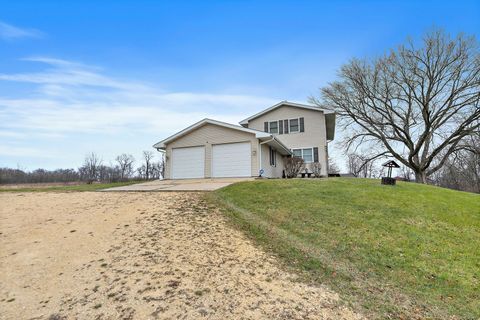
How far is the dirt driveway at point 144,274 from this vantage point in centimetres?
343

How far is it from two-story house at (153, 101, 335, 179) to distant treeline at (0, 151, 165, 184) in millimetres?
29267

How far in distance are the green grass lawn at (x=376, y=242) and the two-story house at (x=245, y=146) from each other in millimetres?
4991

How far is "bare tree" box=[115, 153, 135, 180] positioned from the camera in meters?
52.4

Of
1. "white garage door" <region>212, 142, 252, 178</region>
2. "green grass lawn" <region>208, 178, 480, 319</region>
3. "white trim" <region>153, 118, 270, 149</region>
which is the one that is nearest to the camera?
"green grass lawn" <region>208, 178, 480, 319</region>

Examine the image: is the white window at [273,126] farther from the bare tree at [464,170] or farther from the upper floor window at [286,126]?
the bare tree at [464,170]

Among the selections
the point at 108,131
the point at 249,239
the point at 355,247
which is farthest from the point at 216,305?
the point at 108,131

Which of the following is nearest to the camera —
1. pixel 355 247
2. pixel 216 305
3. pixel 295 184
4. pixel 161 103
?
pixel 216 305

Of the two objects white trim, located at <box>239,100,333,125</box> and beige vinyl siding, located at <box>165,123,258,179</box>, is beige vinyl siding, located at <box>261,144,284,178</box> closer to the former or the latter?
beige vinyl siding, located at <box>165,123,258,179</box>

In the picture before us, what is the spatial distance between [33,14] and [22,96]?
6.16 meters

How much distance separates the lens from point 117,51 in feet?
43.0

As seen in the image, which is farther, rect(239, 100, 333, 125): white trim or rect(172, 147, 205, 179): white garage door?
rect(239, 100, 333, 125): white trim

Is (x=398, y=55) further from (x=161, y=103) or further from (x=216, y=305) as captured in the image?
(x=216, y=305)

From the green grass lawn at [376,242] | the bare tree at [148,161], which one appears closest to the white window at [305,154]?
the green grass lawn at [376,242]

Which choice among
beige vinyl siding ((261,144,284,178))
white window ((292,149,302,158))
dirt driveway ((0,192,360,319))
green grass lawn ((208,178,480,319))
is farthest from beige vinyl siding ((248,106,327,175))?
dirt driveway ((0,192,360,319))
